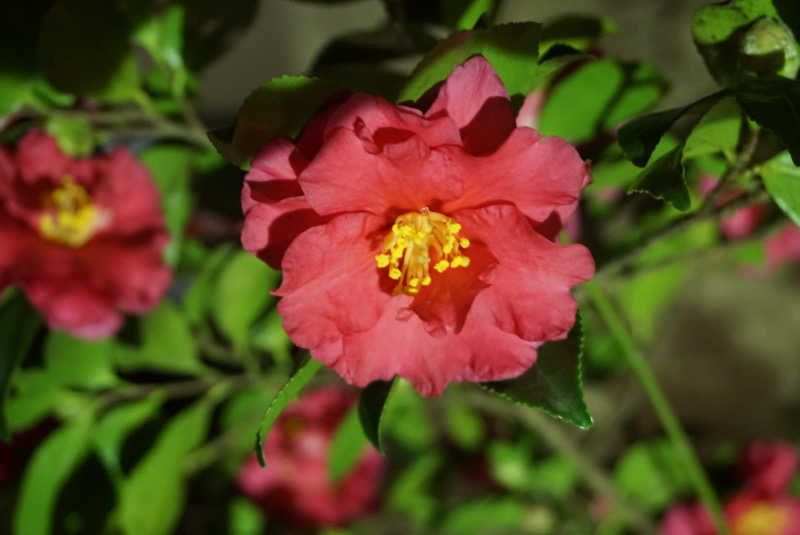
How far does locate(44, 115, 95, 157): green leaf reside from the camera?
30.1 inches

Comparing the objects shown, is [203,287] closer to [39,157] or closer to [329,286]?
[39,157]

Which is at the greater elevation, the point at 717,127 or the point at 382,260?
the point at 717,127

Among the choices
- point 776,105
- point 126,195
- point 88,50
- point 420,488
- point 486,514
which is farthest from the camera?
point 420,488

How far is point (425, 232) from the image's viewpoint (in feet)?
1.76

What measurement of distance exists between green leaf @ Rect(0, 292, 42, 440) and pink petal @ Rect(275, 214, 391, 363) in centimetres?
37

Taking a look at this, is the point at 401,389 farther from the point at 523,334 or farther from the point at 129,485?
the point at 523,334

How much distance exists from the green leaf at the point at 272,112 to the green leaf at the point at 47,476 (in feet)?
1.96

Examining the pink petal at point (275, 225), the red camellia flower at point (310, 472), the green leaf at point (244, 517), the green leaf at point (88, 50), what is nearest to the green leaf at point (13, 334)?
the green leaf at point (88, 50)

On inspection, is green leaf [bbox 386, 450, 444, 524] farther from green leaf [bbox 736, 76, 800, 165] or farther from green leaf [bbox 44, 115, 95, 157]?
green leaf [bbox 736, 76, 800, 165]

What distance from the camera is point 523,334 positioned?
18.8 inches

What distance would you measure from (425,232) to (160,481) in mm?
569

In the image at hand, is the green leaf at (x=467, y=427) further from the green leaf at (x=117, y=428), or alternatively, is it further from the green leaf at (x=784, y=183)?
the green leaf at (x=784, y=183)

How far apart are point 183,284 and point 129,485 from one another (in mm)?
406

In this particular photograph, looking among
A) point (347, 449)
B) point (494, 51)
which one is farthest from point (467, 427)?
point (494, 51)
